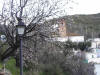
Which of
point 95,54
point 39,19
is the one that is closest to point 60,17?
point 39,19

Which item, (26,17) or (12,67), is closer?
(26,17)

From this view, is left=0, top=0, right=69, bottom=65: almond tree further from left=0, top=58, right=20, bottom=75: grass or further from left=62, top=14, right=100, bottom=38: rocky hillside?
left=62, top=14, right=100, bottom=38: rocky hillside

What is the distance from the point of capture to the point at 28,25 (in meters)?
13.0

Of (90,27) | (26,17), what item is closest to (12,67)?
(26,17)

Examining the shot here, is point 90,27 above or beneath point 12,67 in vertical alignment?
above

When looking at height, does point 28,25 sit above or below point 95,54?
above

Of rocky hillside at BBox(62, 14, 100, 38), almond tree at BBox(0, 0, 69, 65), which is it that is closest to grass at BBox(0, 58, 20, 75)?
almond tree at BBox(0, 0, 69, 65)

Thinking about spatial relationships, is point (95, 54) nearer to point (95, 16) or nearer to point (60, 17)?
point (60, 17)

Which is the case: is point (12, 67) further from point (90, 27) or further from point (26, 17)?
point (90, 27)

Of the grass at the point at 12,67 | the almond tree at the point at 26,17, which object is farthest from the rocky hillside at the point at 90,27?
the almond tree at the point at 26,17

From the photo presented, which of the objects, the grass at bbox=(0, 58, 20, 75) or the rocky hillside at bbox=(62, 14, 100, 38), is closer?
the grass at bbox=(0, 58, 20, 75)

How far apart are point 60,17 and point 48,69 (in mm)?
17380

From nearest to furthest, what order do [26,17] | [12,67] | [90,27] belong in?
1. [26,17]
2. [12,67]
3. [90,27]

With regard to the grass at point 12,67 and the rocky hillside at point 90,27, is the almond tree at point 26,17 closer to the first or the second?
the grass at point 12,67
